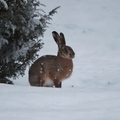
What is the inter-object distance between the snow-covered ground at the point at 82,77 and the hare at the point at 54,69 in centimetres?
41

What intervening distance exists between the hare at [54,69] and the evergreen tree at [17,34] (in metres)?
0.38

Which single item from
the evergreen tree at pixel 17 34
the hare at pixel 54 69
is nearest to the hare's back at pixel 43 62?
the hare at pixel 54 69

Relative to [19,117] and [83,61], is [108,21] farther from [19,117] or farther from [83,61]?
[19,117]

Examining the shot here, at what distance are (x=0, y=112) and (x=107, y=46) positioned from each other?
798cm

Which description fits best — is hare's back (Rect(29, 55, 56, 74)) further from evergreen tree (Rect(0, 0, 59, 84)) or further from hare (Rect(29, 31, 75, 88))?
evergreen tree (Rect(0, 0, 59, 84))

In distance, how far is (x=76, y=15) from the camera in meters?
13.0

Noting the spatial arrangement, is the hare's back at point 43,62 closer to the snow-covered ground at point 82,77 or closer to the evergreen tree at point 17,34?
the evergreen tree at point 17,34

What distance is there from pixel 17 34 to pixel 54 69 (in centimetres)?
79

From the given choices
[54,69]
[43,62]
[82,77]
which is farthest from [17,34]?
[82,77]

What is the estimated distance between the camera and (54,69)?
235 inches

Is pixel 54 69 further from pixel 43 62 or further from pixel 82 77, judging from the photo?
pixel 82 77

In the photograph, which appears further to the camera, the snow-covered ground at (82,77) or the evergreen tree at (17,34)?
the evergreen tree at (17,34)

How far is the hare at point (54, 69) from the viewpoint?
5965 millimetres

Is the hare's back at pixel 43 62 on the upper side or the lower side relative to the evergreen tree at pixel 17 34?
lower
